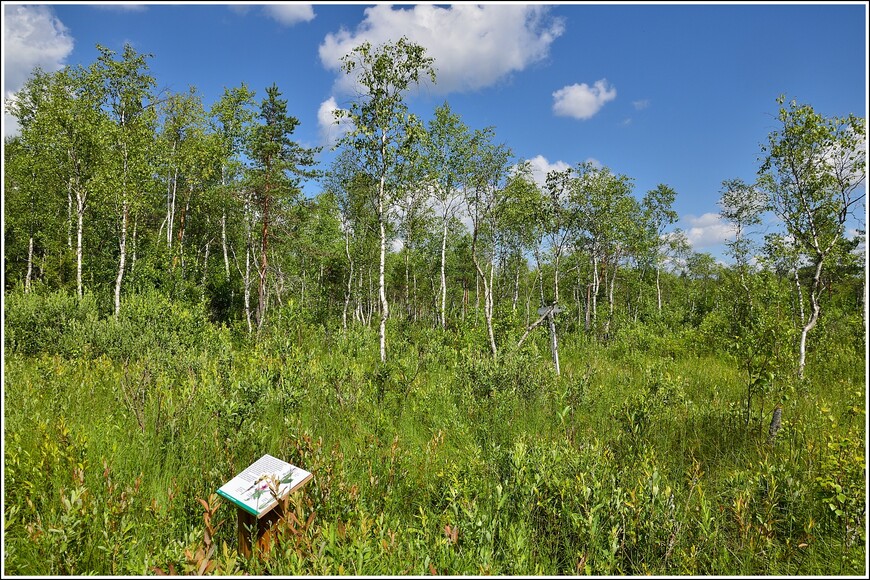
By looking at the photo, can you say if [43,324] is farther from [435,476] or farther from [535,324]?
[535,324]

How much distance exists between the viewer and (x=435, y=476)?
462 centimetres

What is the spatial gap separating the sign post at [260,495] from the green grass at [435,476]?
0.58 feet

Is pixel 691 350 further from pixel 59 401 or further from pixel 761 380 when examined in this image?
pixel 59 401

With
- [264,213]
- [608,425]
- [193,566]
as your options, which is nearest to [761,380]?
[608,425]

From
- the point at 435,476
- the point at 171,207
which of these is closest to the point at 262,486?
the point at 435,476

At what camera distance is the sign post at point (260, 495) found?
3.32m

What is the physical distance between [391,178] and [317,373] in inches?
275

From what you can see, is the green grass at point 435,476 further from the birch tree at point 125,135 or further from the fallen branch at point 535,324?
the birch tree at point 125,135

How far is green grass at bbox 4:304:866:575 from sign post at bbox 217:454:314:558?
0.58 feet

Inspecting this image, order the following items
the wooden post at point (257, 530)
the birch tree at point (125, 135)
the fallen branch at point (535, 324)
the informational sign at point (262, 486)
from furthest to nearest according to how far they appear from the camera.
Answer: the birch tree at point (125, 135)
the fallen branch at point (535, 324)
the wooden post at point (257, 530)
the informational sign at point (262, 486)

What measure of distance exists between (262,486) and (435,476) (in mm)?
1982

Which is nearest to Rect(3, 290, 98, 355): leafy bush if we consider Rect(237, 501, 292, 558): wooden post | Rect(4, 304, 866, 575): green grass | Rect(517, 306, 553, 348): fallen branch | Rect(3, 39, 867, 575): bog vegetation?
Rect(3, 39, 867, 575): bog vegetation

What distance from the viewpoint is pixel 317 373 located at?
886cm

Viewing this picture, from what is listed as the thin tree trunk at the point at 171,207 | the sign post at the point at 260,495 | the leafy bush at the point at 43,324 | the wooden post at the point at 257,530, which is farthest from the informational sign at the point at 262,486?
the thin tree trunk at the point at 171,207
